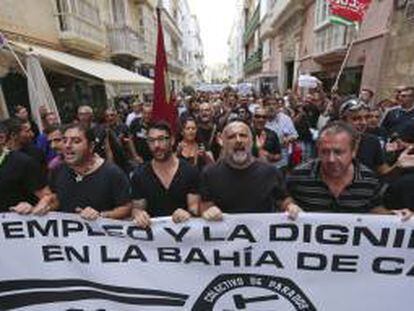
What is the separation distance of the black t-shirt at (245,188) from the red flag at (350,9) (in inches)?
320

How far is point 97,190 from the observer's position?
300 cm

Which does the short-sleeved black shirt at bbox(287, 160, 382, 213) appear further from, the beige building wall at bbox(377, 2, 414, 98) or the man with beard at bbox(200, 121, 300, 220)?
the beige building wall at bbox(377, 2, 414, 98)

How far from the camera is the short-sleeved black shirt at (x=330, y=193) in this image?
2.84 metres

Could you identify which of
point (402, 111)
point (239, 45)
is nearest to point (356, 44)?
point (402, 111)

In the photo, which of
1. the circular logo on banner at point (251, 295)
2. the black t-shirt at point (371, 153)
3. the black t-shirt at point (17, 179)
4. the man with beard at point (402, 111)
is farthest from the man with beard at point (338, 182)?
the man with beard at point (402, 111)

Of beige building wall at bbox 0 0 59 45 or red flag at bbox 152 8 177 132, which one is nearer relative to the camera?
red flag at bbox 152 8 177 132

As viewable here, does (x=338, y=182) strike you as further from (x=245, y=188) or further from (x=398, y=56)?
(x=398, y=56)

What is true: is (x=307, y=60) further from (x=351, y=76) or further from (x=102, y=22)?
(x=102, y=22)

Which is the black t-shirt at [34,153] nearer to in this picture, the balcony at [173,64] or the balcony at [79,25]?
the balcony at [79,25]

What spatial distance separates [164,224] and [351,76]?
44.0 ft

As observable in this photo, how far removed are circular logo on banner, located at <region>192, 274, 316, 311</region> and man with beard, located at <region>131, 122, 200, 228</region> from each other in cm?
54

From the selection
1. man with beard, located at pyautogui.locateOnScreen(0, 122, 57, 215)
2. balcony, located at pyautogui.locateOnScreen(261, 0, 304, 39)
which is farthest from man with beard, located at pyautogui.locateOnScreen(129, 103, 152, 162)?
balcony, located at pyautogui.locateOnScreen(261, 0, 304, 39)

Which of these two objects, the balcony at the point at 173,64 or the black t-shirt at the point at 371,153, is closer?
the black t-shirt at the point at 371,153

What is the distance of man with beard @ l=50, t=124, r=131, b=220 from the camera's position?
300 cm
